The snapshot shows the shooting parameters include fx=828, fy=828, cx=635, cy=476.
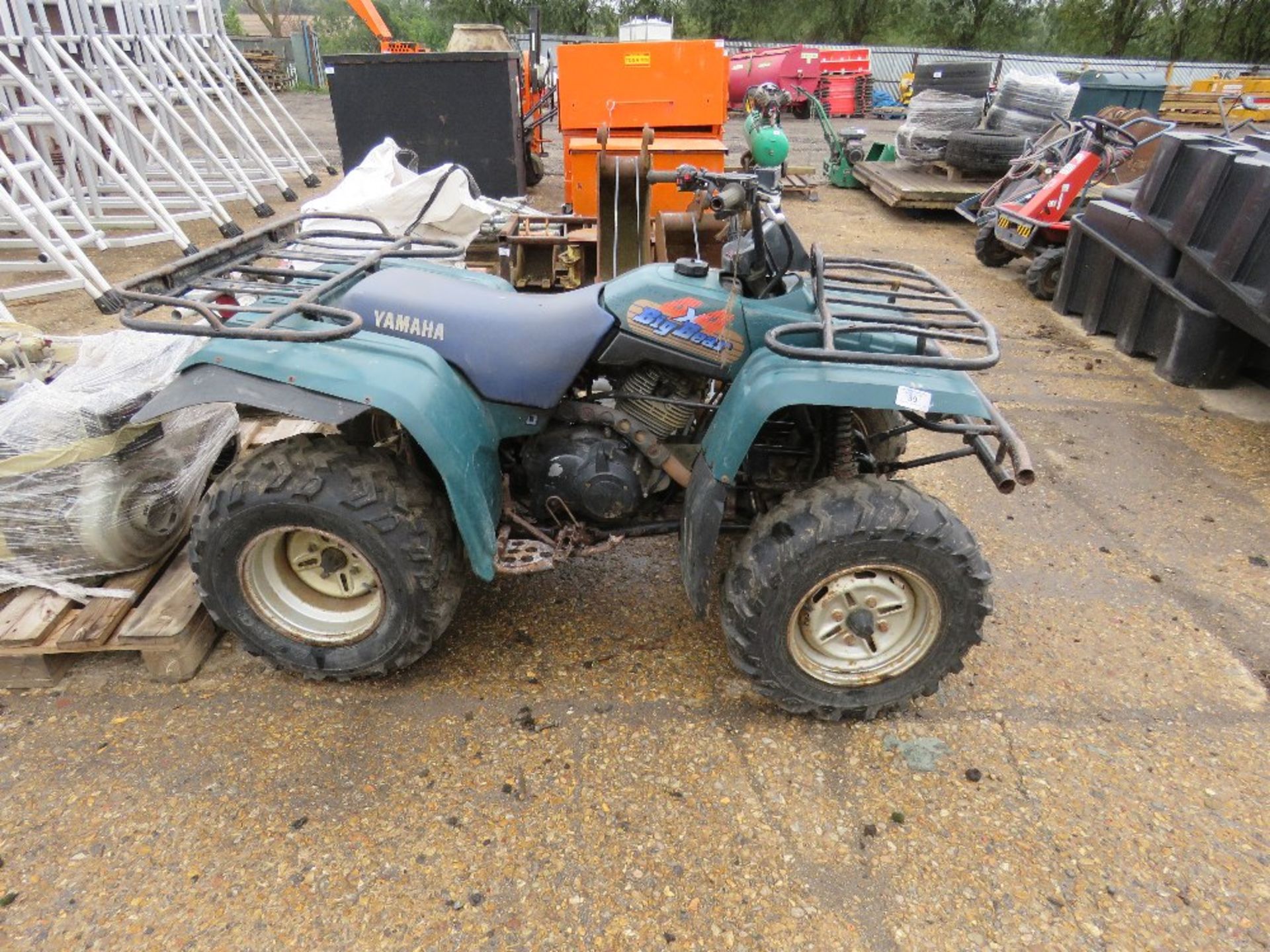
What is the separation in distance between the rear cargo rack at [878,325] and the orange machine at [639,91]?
4.85 meters

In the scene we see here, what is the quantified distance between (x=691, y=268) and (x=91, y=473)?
6.92 ft

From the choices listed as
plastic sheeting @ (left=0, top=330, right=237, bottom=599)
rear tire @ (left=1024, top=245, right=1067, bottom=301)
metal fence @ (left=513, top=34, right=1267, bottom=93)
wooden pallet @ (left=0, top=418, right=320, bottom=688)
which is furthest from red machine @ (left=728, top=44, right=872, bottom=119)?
wooden pallet @ (left=0, top=418, right=320, bottom=688)

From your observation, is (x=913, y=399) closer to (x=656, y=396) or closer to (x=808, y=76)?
(x=656, y=396)

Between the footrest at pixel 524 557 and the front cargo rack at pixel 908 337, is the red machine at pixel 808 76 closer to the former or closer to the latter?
the front cargo rack at pixel 908 337

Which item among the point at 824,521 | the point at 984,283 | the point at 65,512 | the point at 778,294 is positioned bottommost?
the point at 984,283

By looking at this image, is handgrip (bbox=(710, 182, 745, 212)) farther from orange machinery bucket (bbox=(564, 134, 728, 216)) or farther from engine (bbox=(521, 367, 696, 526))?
orange machinery bucket (bbox=(564, 134, 728, 216))

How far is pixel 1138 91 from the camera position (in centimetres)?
1209

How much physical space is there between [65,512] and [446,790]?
62.8 inches

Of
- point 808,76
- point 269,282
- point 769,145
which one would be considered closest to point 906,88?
point 808,76

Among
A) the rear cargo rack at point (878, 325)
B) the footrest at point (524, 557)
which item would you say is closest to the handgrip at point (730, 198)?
the rear cargo rack at point (878, 325)

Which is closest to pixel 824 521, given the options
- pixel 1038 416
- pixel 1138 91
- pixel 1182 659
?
pixel 1182 659

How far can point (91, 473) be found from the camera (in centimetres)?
277

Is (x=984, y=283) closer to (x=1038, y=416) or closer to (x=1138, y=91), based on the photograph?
(x=1038, y=416)

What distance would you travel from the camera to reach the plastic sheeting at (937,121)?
10.9 meters
